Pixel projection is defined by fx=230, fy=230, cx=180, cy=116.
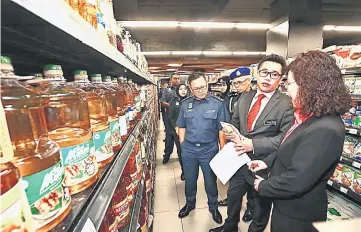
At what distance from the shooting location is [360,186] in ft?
8.70

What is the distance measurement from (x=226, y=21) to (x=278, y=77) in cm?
522

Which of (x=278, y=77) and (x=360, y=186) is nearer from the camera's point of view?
(x=278, y=77)

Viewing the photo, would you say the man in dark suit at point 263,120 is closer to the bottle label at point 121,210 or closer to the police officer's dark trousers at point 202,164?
the police officer's dark trousers at point 202,164

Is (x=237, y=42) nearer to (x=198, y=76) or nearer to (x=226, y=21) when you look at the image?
(x=226, y=21)

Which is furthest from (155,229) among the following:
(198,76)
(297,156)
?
(297,156)

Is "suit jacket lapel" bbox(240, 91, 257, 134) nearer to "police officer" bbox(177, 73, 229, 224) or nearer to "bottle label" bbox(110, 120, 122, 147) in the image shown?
"police officer" bbox(177, 73, 229, 224)

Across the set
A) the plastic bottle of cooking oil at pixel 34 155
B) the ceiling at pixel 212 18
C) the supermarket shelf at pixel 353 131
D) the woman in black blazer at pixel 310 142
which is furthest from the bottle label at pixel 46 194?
the ceiling at pixel 212 18

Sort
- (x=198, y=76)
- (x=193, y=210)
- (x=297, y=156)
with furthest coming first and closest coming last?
(x=193, y=210), (x=198, y=76), (x=297, y=156)

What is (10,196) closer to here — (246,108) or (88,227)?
(88,227)

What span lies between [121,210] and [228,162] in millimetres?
1217

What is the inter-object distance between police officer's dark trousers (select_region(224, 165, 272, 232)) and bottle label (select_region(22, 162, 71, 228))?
1.67 metres

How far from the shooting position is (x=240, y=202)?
7.04 ft

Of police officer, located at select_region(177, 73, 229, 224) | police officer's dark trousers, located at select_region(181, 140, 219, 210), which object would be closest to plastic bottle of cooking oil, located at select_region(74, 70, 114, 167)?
police officer, located at select_region(177, 73, 229, 224)

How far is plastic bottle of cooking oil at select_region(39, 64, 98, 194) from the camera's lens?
532mm
